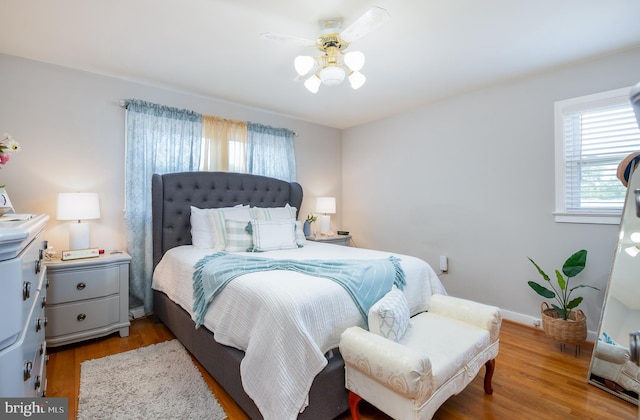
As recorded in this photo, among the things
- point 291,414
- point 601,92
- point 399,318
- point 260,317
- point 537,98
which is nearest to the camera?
point 291,414

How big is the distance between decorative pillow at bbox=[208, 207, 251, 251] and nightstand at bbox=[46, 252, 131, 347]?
2.51 feet

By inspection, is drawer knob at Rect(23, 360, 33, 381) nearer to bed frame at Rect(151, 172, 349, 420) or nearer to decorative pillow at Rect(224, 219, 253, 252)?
bed frame at Rect(151, 172, 349, 420)

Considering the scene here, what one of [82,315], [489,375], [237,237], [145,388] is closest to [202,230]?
[237,237]

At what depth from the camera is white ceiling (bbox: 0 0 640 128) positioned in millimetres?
1922

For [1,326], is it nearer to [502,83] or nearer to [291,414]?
[291,414]

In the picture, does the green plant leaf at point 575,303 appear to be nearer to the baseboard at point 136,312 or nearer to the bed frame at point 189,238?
the bed frame at point 189,238

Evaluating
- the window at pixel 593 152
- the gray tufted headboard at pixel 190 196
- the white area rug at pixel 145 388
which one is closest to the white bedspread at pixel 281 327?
the white area rug at pixel 145 388

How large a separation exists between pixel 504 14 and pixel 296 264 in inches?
86.2

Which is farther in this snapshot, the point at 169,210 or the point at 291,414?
the point at 169,210

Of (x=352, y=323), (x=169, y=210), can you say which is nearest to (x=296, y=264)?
(x=352, y=323)

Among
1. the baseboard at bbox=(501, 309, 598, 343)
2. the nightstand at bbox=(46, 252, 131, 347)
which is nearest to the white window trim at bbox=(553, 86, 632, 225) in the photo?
the baseboard at bbox=(501, 309, 598, 343)

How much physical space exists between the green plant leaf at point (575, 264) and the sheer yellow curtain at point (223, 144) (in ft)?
11.2

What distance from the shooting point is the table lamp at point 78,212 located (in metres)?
2.47

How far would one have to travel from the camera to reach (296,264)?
2031mm
